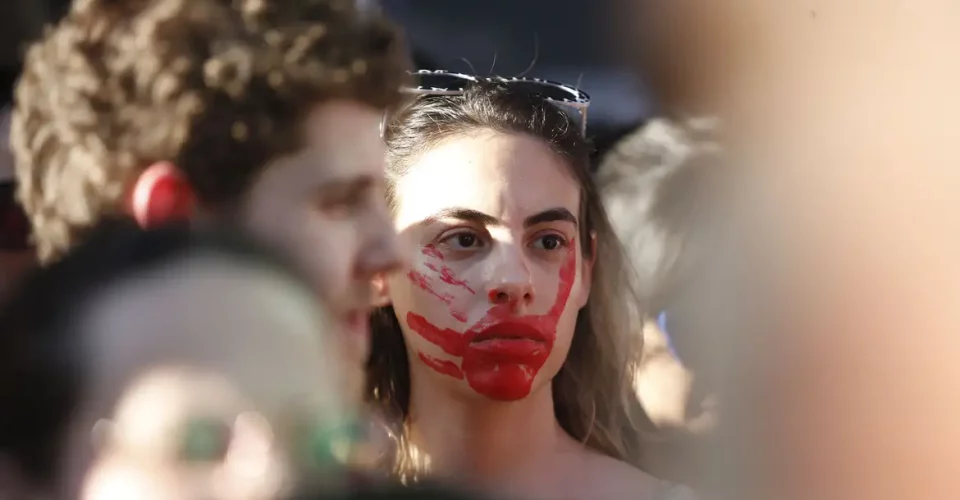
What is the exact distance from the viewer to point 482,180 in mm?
681

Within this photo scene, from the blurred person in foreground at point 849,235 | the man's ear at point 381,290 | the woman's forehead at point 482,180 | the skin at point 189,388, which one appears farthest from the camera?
the blurred person in foreground at point 849,235

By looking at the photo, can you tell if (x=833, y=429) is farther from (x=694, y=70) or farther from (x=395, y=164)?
(x=395, y=164)

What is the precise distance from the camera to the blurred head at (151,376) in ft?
1.54

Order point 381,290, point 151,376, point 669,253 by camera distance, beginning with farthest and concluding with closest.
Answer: point 669,253
point 381,290
point 151,376

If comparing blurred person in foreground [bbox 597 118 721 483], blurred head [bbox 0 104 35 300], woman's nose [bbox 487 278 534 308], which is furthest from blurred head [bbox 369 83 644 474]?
blurred head [bbox 0 104 35 300]

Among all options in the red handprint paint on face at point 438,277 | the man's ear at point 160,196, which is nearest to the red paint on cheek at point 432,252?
the red handprint paint on face at point 438,277

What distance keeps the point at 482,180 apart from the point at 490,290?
3.4 inches

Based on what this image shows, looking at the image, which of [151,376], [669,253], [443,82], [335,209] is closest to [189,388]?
[151,376]

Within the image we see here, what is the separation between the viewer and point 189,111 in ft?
1.58

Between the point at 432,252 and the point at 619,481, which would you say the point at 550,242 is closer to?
the point at 432,252

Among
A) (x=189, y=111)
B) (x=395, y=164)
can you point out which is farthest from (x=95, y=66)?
(x=395, y=164)

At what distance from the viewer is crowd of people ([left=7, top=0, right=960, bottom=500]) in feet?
1.56

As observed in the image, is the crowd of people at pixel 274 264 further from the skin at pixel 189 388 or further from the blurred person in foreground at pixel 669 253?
the blurred person in foreground at pixel 669 253

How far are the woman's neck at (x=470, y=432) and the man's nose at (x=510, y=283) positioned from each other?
86 millimetres
